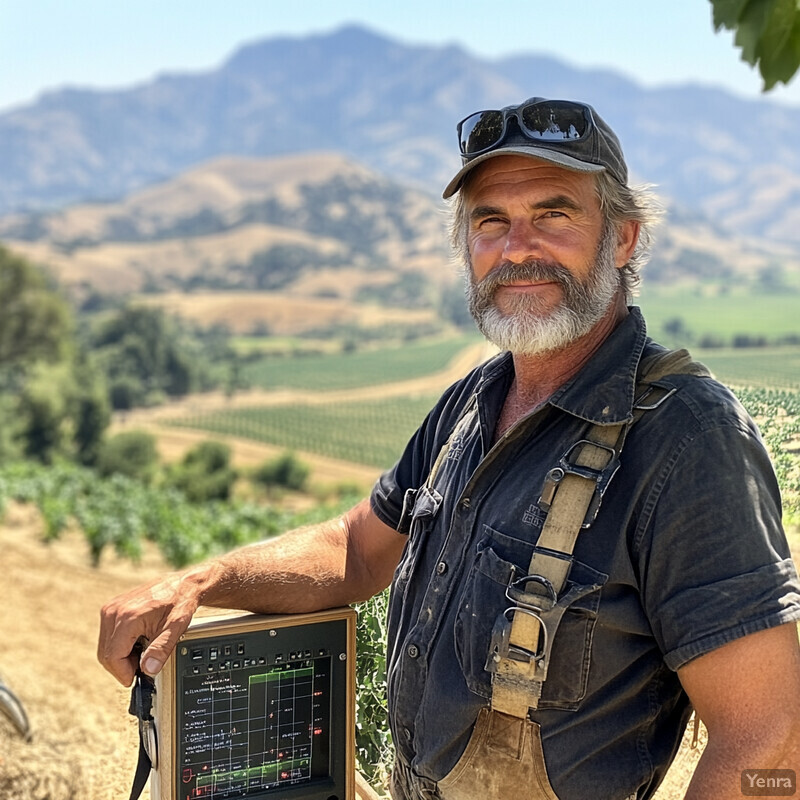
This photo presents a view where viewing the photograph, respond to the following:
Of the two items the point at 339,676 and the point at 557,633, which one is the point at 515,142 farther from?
the point at 339,676

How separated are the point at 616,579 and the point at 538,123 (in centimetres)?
102

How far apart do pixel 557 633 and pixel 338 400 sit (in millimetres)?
87801

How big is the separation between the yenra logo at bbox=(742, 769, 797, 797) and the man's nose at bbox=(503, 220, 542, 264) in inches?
44.5

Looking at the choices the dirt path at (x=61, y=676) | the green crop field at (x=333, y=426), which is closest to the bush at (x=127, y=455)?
the green crop field at (x=333, y=426)

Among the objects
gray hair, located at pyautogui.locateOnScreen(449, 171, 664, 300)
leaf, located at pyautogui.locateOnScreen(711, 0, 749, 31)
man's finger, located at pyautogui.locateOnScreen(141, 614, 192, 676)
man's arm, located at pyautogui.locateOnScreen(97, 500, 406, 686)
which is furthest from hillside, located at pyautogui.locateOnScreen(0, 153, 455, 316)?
leaf, located at pyautogui.locateOnScreen(711, 0, 749, 31)

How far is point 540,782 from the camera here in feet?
5.82

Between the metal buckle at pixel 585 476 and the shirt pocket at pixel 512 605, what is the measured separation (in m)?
0.10

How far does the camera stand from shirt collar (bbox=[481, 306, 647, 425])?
182 cm

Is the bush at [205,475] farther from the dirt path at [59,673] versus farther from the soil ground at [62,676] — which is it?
the dirt path at [59,673]

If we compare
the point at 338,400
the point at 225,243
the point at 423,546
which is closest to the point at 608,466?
the point at 423,546

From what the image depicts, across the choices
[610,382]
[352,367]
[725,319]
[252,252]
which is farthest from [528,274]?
[252,252]

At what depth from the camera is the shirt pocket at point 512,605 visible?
1.72 m

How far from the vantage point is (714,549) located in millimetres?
1615

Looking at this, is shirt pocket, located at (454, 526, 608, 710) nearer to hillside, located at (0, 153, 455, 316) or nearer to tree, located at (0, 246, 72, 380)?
tree, located at (0, 246, 72, 380)
